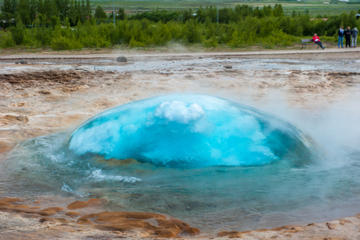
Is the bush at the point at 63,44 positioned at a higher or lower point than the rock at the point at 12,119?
higher

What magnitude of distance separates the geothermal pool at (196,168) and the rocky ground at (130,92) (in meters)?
0.34

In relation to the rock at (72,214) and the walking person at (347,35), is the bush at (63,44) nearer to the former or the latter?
the walking person at (347,35)

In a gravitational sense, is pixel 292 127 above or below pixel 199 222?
above

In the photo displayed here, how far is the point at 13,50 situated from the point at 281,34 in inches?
493

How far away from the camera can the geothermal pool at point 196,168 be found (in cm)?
393

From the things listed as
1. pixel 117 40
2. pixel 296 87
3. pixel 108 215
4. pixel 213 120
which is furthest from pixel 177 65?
pixel 108 215

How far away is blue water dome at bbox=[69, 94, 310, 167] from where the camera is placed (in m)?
4.37

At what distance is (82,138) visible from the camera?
491cm

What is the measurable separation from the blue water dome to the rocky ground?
822 millimetres

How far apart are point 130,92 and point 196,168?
5276mm

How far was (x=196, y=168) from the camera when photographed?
432 centimetres

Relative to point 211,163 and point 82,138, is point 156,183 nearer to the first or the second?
point 211,163

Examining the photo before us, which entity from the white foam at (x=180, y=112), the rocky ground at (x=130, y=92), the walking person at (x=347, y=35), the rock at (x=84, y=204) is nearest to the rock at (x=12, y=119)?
the rocky ground at (x=130, y=92)

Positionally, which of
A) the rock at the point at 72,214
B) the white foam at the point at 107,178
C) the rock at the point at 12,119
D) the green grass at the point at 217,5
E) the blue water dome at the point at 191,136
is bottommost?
the rock at the point at 72,214
